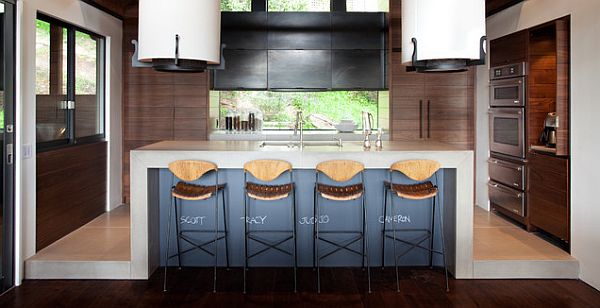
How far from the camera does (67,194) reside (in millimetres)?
6051

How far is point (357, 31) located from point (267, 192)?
3.78 meters

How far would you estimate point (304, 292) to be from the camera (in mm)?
4508

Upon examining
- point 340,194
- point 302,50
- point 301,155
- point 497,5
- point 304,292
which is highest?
point 497,5

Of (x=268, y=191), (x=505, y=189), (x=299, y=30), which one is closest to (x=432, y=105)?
(x=505, y=189)

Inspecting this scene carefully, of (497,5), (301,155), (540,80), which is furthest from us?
(497,5)

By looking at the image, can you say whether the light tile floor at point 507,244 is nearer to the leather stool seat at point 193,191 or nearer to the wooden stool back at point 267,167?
the wooden stool back at point 267,167

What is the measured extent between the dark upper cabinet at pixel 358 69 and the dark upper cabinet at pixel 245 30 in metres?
0.98

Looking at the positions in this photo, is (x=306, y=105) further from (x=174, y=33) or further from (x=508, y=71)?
(x=174, y=33)

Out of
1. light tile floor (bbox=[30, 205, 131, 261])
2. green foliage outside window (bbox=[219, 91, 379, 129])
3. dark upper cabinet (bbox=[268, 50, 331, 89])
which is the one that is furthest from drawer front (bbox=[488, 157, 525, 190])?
light tile floor (bbox=[30, 205, 131, 261])

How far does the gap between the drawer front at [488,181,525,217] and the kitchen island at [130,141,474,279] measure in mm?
1536

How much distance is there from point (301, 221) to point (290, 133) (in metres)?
2.96

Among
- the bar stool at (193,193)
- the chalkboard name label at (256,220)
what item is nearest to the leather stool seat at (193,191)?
the bar stool at (193,193)

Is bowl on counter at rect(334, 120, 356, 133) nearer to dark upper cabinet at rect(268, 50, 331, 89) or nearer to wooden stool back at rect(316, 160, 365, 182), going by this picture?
dark upper cabinet at rect(268, 50, 331, 89)

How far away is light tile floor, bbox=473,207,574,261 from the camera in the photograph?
16.6 ft
